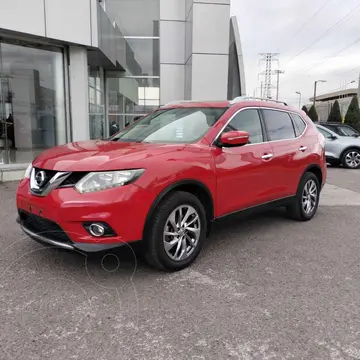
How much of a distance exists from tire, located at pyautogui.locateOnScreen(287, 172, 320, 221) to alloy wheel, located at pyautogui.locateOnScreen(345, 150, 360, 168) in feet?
27.8

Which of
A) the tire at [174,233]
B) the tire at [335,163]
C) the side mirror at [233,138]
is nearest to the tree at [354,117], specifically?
the tire at [335,163]

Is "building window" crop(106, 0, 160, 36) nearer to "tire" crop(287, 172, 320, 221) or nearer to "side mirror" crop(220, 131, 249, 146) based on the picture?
"tire" crop(287, 172, 320, 221)

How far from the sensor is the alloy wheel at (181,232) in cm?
358

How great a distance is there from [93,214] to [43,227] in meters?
0.64

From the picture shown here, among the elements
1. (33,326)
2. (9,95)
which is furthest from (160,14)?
(33,326)

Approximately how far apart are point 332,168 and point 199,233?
1122cm

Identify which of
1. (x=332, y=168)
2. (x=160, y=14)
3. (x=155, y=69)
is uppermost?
(x=160, y=14)

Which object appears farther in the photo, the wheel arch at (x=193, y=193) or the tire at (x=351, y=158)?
the tire at (x=351, y=158)

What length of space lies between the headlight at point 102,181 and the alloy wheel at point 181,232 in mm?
610

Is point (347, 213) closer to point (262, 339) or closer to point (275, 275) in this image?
point (275, 275)

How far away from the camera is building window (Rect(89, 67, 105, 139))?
45.7 feet

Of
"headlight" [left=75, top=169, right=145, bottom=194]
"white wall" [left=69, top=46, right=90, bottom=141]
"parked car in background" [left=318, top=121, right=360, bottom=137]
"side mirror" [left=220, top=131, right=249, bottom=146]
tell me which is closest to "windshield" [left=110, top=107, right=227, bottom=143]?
"side mirror" [left=220, top=131, right=249, bottom=146]

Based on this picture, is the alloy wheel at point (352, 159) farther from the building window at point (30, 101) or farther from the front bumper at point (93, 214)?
the front bumper at point (93, 214)

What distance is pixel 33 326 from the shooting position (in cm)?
275
